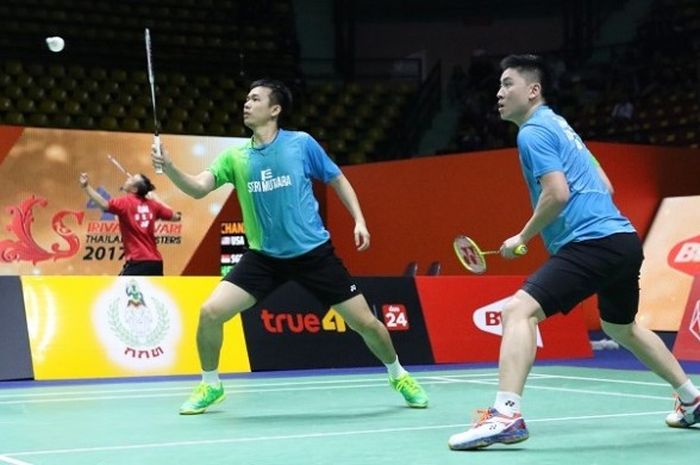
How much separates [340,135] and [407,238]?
4.15m

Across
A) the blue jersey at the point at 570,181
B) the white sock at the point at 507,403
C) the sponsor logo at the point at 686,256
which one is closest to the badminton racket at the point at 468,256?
the blue jersey at the point at 570,181

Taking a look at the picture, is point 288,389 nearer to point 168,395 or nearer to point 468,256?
point 168,395

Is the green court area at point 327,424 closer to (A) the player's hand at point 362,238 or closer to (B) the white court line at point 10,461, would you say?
(B) the white court line at point 10,461

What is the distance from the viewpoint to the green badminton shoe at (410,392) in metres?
6.58

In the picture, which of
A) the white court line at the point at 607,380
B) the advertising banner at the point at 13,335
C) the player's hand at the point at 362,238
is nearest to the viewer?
the player's hand at the point at 362,238

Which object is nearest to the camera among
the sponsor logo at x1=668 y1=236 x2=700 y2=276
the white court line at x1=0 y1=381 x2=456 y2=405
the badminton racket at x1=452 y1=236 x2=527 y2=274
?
the white court line at x1=0 y1=381 x2=456 y2=405

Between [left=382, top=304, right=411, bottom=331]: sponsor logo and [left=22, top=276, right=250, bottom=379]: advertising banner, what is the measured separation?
135cm

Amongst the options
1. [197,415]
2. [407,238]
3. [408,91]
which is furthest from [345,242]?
[197,415]

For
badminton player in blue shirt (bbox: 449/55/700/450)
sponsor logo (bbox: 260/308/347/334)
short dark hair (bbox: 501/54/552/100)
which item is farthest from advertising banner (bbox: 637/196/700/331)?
short dark hair (bbox: 501/54/552/100)

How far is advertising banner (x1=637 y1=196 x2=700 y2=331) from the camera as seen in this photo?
46.8 ft

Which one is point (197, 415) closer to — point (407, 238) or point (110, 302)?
point (110, 302)

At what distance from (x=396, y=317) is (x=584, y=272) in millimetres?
5411

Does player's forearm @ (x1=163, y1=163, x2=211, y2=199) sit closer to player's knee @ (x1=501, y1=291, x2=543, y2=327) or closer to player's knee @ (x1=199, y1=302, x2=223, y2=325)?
player's knee @ (x1=199, y1=302, x2=223, y2=325)

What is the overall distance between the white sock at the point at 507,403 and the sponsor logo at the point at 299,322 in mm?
5144
